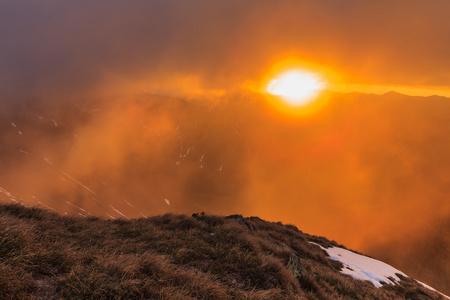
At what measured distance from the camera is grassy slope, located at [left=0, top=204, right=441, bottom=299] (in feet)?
11.8

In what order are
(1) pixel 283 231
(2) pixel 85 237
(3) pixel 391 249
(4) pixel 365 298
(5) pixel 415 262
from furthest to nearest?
1. (3) pixel 391 249
2. (5) pixel 415 262
3. (1) pixel 283 231
4. (4) pixel 365 298
5. (2) pixel 85 237

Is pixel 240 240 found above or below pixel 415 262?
below

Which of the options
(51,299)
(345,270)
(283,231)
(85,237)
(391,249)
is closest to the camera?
(51,299)

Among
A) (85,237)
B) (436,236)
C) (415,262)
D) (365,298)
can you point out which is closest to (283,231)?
(365,298)

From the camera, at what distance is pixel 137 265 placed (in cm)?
436

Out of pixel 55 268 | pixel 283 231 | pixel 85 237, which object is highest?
pixel 283 231

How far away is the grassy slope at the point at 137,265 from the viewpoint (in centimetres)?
361

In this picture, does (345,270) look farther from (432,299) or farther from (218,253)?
(218,253)

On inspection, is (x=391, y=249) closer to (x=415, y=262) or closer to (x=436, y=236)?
(x=415, y=262)

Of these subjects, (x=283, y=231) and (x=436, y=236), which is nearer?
(x=283, y=231)

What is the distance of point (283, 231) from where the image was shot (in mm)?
20484

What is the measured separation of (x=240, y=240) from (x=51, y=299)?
6.16 m

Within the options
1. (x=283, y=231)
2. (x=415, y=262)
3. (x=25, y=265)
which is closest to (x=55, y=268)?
(x=25, y=265)

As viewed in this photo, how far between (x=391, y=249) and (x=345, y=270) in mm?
203986
